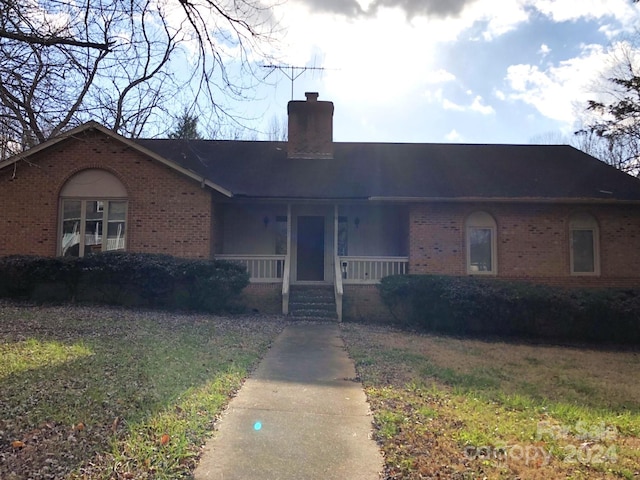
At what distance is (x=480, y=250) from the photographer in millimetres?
13195

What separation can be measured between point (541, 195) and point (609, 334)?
476 cm

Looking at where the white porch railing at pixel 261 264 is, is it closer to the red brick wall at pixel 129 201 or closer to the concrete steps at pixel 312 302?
the concrete steps at pixel 312 302

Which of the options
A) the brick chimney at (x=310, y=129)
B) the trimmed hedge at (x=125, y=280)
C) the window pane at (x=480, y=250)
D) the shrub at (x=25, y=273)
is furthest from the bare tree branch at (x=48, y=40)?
the window pane at (x=480, y=250)

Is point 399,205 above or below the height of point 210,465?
above

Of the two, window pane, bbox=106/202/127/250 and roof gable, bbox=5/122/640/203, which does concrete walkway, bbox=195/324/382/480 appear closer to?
roof gable, bbox=5/122/640/203

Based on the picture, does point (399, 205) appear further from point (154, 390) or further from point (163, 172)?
point (154, 390)

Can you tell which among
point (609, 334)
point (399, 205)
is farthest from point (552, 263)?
point (399, 205)

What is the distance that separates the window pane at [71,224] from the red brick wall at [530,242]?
9.87m

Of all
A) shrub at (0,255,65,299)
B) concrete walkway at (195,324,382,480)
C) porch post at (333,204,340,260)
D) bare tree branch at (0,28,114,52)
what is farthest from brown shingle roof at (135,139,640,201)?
concrete walkway at (195,324,382,480)

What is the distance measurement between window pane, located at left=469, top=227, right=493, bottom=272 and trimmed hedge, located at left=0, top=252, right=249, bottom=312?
6.96 m

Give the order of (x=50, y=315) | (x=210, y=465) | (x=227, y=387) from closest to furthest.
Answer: (x=210, y=465), (x=227, y=387), (x=50, y=315)

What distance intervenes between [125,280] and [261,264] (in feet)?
12.8

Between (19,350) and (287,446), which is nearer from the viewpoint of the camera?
A: (287,446)

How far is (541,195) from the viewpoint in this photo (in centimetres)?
→ 1325
